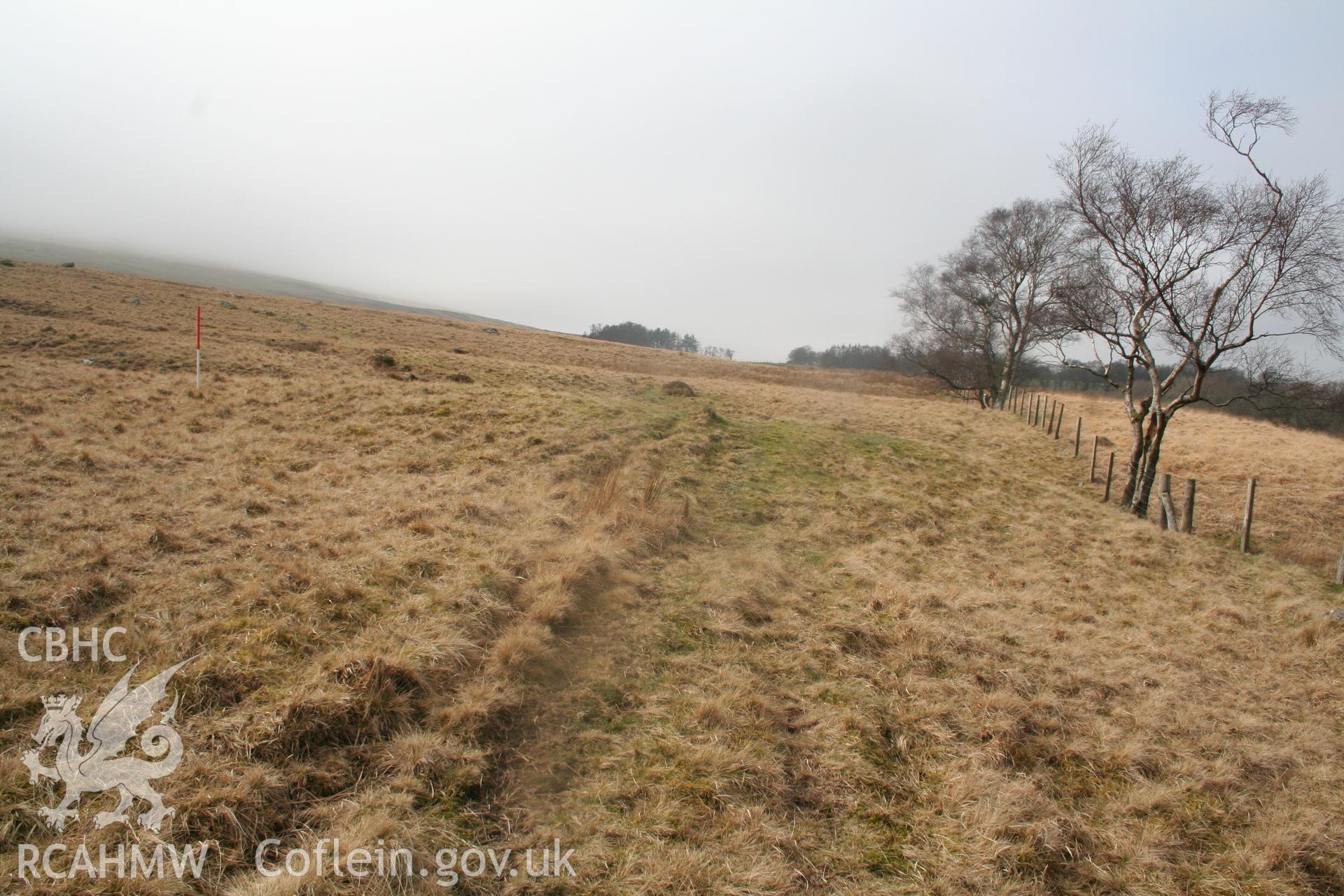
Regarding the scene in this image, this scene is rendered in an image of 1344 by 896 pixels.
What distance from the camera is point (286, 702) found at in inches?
162

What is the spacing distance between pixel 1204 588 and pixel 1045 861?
30.9 feet

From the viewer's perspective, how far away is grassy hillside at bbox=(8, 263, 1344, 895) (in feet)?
12.5

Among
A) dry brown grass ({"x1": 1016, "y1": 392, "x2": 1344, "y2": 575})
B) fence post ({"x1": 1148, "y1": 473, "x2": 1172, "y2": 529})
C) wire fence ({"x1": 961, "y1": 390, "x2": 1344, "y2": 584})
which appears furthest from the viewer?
fence post ({"x1": 1148, "y1": 473, "x2": 1172, "y2": 529})

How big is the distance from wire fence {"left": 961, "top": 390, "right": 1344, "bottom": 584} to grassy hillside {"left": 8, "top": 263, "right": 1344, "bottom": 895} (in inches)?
52.1

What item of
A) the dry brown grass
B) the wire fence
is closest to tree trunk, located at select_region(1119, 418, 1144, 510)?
the wire fence

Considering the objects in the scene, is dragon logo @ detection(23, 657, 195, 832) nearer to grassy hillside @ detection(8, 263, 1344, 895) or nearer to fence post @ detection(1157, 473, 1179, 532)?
grassy hillside @ detection(8, 263, 1344, 895)

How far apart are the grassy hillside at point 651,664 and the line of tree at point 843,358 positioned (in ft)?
152

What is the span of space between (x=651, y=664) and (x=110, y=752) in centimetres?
408

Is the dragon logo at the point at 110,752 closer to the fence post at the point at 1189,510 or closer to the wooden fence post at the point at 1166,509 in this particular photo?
the fence post at the point at 1189,510

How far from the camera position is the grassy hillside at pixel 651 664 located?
3.80 meters

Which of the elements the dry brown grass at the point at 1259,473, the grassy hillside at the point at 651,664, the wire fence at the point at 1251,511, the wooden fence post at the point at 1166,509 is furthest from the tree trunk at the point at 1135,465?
the grassy hillside at the point at 651,664

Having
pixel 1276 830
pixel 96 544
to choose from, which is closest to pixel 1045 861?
pixel 1276 830

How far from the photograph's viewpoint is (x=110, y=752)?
3.61 meters

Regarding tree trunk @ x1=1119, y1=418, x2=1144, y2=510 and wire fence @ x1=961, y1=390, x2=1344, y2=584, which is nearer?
wire fence @ x1=961, y1=390, x2=1344, y2=584
